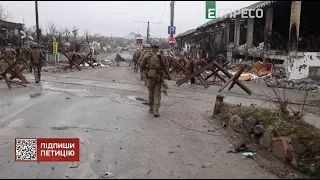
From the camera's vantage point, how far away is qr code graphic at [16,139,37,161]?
482 centimetres

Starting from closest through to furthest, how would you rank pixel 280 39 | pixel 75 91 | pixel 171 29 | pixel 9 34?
1. pixel 75 91
2. pixel 280 39
3. pixel 171 29
4. pixel 9 34

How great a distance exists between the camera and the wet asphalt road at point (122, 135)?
4438 mm

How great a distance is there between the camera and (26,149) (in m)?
5.04

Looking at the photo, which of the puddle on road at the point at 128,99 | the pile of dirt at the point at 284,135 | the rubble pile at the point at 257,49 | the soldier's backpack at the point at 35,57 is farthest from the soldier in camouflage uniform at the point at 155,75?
the rubble pile at the point at 257,49

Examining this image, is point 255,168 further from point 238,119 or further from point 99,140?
point 99,140

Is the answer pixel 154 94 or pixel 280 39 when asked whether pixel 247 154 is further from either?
pixel 280 39

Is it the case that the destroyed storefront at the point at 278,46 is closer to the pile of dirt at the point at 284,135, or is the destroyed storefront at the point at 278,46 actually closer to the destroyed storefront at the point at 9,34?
the pile of dirt at the point at 284,135

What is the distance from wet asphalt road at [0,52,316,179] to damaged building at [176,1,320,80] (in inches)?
272

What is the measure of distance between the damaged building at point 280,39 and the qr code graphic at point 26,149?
13.3 m

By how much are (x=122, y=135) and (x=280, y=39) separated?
14.9 m

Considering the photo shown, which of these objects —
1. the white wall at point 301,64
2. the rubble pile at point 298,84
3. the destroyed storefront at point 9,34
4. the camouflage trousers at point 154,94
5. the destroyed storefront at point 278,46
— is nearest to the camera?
the camouflage trousers at point 154,94

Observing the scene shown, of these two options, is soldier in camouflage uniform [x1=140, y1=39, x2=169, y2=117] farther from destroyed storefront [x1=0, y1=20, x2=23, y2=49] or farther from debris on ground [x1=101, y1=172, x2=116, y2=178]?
destroyed storefront [x1=0, y1=20, x2=23, y2=49]

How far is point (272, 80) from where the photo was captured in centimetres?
1498

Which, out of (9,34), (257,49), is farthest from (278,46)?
(9,34)
